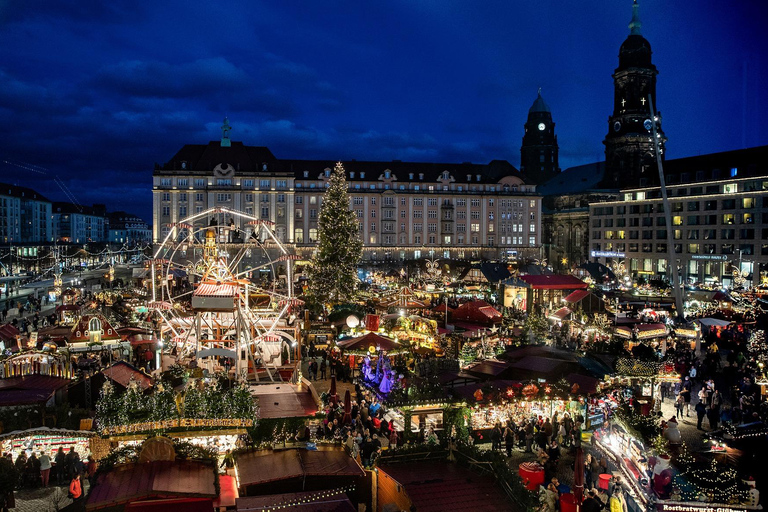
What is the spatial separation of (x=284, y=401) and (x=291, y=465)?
13.2ft

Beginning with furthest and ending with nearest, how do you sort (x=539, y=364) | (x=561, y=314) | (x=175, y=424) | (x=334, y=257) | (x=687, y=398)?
1. (x=334, y=257)
2. (x=561, y=314)
3. (x=687, y=398)
4. (x=539, y=364)
5. (x=175, y=424)

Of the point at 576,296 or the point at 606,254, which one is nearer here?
the point at 576,296

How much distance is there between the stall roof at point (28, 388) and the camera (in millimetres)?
13786

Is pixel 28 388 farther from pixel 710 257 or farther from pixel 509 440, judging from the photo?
pixel 710 257

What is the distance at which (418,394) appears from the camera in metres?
15.2

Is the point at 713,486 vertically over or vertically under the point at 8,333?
under

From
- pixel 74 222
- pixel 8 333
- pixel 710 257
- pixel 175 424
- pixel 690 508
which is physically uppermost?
pixel 74 222

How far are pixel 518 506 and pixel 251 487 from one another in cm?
438

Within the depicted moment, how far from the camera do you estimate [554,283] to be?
37.7 meters

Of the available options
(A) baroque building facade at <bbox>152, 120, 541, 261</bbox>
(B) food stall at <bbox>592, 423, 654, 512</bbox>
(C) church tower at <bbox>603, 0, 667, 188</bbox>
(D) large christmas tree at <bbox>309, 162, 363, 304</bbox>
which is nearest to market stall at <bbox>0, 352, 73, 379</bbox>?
(B) food stall at <bbox>592, 423, 654, 512</bbox>

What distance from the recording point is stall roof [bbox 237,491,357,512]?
8.59m

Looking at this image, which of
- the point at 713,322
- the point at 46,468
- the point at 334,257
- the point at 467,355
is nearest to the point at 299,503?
the point at 46,468

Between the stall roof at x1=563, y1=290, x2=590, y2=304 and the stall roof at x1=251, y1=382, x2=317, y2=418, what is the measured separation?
22837mm

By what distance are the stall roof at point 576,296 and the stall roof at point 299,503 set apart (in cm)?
2802
